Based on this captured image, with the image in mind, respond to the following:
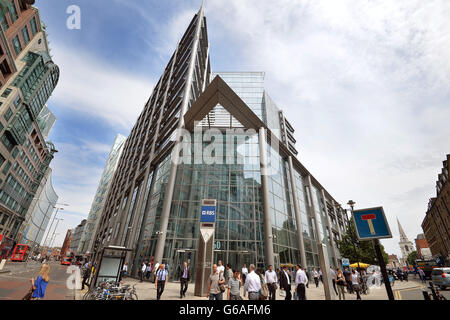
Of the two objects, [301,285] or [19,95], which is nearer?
[301,285]

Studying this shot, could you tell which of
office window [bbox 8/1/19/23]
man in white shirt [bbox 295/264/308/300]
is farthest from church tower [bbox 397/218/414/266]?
office window [bbox 8/1/19/23]

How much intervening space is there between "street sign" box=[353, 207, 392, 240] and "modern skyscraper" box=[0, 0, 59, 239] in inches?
1866

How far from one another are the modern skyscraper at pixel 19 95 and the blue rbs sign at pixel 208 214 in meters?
40.8

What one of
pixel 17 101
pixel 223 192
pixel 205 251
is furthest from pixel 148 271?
pixel 17 101

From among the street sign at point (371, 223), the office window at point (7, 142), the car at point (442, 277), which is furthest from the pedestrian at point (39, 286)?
the office window at point (7, 142)

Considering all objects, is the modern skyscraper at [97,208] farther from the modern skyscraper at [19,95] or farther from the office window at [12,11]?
the office window at [12,11]

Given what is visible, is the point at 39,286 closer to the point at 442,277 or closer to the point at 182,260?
the point at 182,260

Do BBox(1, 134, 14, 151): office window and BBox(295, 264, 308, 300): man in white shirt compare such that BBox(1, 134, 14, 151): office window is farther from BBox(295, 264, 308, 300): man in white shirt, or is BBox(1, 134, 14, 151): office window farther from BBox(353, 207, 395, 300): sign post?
BBox(353, 207, 395, 300): sign post

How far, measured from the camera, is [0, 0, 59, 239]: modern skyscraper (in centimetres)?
3384

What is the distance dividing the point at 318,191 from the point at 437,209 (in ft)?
118

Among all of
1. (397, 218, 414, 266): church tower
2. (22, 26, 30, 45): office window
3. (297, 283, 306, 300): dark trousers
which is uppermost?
(22, 26, 30, 45): office window

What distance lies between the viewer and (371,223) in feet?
16.0

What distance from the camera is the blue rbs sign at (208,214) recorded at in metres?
13.6

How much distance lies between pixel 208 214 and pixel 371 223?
10.2 m
